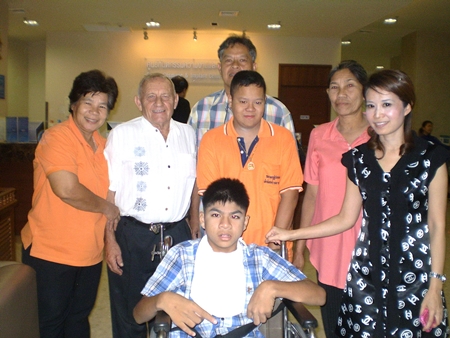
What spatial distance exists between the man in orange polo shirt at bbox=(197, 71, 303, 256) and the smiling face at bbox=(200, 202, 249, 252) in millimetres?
320

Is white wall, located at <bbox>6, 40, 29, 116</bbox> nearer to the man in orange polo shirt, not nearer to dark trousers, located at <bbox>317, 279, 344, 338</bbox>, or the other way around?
the man in orange polo shirt

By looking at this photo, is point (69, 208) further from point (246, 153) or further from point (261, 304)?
point (261, 304)

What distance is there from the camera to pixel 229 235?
5.44 feet

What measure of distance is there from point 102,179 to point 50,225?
34 cm

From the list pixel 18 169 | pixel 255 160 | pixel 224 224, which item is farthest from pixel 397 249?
pixel 18 169

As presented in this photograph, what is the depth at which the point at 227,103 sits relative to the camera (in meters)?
2.51

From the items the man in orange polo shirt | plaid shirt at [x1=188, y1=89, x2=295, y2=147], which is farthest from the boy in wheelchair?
plaid shirt at [x1=188, y1=89, x2=295, y2=147]

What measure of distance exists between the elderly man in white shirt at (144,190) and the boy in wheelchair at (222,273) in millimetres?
415

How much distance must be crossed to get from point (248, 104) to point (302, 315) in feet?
3.26

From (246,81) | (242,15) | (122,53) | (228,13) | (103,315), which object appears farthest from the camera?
(122,53)

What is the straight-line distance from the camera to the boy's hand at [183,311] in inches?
58.9

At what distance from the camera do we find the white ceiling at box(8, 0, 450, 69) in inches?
270

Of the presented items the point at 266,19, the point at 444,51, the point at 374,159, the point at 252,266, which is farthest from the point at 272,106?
the point at 444,51

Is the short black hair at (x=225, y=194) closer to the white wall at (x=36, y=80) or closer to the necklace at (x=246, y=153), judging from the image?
the necklace at (x=246, y=153)
